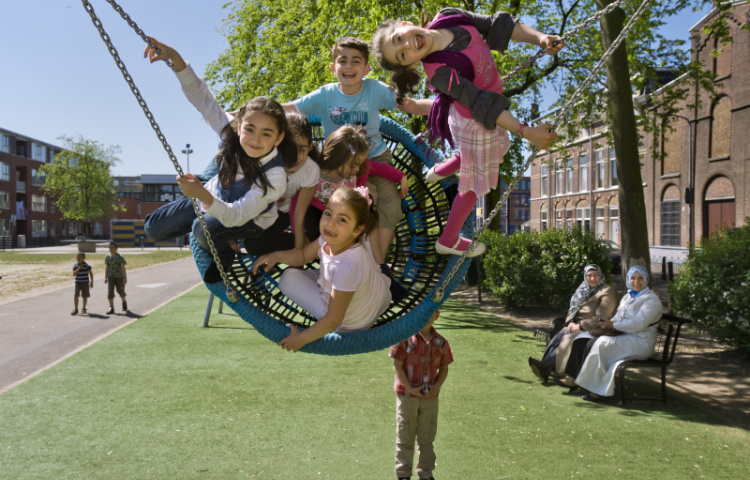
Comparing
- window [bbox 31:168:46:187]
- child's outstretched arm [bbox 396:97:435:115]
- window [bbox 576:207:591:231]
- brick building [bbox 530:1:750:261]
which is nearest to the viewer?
child's outstretched arm [bbox 396:97:435:115]

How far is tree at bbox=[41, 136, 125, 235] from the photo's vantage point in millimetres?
51938

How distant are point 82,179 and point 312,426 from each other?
174 feet

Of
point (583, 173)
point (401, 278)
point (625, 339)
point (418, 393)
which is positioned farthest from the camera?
point (583, 173)

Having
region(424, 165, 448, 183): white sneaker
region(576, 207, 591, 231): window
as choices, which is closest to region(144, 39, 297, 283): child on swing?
region(424, 165, 448, 183): white sneaker

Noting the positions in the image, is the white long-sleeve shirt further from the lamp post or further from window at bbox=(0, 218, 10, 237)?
window at bbox=(0, 218, 10, 237)

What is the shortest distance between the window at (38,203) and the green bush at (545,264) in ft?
214

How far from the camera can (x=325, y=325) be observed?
96.2 inches

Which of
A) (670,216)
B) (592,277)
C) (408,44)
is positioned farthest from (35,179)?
(408,44)

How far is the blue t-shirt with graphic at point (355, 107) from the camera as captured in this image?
9.77 ft

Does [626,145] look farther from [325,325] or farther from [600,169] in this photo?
[600,169]

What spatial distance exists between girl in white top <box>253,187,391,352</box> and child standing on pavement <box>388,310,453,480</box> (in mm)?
1770

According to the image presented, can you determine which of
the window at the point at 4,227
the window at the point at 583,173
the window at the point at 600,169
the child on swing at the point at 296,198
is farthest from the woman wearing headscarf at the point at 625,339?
the window at the point at 4,227

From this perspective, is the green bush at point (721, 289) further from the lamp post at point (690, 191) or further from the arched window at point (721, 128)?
the arched window at point (721, 128)

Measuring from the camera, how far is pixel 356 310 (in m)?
2.59
